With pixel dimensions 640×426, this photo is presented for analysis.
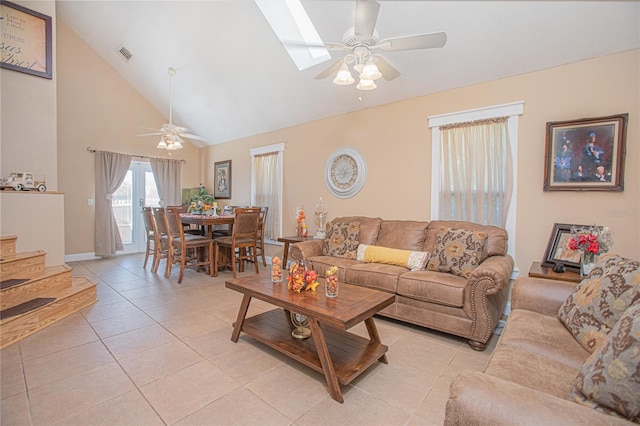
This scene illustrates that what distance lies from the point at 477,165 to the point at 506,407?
295 centimetres

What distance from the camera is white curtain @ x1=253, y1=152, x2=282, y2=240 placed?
18.3 feet

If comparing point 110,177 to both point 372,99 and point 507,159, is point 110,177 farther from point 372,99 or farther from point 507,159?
point 507,159

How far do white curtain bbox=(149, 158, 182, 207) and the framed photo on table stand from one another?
23.0ft

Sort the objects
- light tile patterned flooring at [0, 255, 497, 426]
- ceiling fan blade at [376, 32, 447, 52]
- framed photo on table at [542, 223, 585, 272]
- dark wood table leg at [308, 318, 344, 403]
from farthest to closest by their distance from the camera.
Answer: framed photo on table at [542, 223, 585, 272]
ceiling fan blade at [376, 32, 447, 52]
dark wood table leg at [308, 318, 344, 403]
light tile patterned flooring at [0, 255, 497, 426]

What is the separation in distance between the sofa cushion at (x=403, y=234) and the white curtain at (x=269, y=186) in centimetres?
241

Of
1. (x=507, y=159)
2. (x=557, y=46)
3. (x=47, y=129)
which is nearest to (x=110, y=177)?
(x=47, y=129)

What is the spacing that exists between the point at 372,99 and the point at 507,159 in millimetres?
1864

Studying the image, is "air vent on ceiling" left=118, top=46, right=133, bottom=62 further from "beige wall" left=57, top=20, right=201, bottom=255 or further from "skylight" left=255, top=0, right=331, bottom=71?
"skylight" left=255, top=0, right=331, bottom=71

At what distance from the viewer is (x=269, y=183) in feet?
18.8

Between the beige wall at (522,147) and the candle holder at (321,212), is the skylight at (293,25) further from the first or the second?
the candle holder at (321,212)

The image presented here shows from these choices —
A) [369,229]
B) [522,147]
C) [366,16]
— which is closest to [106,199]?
[369,229]

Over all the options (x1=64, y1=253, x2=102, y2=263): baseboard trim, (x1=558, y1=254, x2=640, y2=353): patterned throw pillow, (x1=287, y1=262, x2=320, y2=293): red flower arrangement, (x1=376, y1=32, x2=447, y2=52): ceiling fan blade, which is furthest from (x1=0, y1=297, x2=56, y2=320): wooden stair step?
(x1=558, y1=254, x2=640, y2=353): patterned throw pillow

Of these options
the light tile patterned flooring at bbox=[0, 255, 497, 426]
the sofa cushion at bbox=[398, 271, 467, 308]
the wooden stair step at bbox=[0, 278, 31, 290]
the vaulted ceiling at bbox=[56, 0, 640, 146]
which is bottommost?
the light tile patterned flooring at bbox=[0, 255, 497, 426]

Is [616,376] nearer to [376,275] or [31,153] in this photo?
[376,275]
